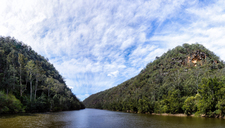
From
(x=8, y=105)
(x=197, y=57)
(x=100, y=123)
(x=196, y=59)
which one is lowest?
(x=100, y=123)

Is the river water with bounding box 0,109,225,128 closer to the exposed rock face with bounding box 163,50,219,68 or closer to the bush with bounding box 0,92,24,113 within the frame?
the bush with bounding box 0,92,24,113

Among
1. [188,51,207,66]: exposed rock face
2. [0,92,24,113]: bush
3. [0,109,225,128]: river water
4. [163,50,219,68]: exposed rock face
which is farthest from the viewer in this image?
[188,51,207,66]: exposed rock face

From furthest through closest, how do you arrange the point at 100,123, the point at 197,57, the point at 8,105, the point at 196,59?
the point at 196,59 < the point at 197,57 < the point at 8,105 < the point at 100,123

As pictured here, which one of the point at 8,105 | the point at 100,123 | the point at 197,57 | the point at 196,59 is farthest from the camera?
the point at 196,59

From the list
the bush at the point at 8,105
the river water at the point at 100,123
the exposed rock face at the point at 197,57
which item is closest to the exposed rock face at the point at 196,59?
the exposed rock face at the point at 197,57

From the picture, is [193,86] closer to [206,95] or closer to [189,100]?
[189,100]

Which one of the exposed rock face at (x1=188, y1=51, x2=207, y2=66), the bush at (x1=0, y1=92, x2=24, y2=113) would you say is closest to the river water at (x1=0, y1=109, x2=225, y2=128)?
the bush at (x1=0, y1=92, x2=24, y2=113)

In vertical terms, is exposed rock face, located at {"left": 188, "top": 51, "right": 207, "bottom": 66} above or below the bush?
above

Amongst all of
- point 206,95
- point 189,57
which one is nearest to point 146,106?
point 206,95

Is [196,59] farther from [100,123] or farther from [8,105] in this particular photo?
[8,105]

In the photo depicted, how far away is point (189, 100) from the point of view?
6462 centimetres

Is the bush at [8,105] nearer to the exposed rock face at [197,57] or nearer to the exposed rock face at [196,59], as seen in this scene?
the exposed rock face at [196,59]

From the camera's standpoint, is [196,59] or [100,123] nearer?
[100,123]

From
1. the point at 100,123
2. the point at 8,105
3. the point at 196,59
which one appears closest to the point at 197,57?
the point at 196,59
